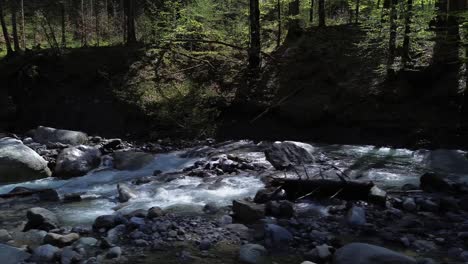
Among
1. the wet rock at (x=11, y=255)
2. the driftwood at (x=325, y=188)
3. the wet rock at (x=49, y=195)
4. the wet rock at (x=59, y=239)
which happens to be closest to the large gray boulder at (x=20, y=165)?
the wet rock at (x=49, y=195)

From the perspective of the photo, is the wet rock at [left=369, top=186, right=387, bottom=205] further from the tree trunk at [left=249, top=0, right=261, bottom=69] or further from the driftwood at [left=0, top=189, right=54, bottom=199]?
the tree trunk at [left=249, top=0, right=261, bottom=69]

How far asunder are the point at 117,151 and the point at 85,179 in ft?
8.40

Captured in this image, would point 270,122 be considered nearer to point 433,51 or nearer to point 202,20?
point 433,51

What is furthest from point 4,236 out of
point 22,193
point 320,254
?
point 320,254

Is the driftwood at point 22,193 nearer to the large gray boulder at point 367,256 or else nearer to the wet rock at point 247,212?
the wet rock at point 247,212

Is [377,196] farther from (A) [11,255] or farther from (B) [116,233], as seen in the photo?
(A) [11,255]

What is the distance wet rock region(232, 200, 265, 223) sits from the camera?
889cm

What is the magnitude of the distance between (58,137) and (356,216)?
38.3 feet

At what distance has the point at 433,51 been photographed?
17.2 metres

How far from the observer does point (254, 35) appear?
1989 centimetres

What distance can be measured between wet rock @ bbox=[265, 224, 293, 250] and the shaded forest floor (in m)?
8.43

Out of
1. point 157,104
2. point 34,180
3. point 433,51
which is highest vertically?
point 433,51

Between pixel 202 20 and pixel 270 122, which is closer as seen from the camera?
pixel 270 122

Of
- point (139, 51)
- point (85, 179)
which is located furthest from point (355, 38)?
point (85, 179)
